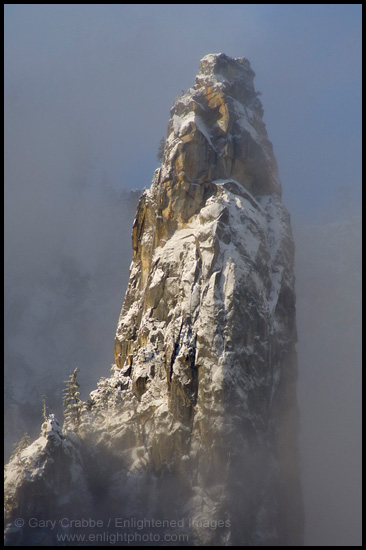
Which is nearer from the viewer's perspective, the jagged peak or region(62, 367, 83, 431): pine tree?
region(62, 367, 83, 431): pine tree

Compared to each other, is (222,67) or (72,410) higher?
(222,67)

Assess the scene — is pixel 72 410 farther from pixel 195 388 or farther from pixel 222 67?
pixel 222 67

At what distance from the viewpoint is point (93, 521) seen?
46.0 metres

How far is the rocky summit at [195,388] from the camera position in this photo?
45688mm

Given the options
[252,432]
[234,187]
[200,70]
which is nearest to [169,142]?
[234,187]

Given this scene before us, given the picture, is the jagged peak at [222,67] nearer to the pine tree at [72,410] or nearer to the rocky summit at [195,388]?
the rocky summit at [195,388]

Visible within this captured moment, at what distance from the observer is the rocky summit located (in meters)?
45.7

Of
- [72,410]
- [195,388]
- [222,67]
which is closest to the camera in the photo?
[195,388]

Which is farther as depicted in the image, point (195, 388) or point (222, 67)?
point (222, 67)

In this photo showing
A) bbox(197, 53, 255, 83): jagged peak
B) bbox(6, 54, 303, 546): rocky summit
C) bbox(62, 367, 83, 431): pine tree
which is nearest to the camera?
bbox(6, 54, 303, 546): rocky summit

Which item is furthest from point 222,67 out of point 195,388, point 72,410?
point 72,410

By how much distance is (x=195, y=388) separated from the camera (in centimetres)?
4856

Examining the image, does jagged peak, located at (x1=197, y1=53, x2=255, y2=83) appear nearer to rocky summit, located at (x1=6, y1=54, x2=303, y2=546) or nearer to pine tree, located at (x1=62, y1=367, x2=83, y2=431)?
rocky summit, located at (x1=6, y1=54, x2=303, y2=546)

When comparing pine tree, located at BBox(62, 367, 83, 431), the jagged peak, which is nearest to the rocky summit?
pine tree, located at BBox(62, 367, 83, 431)
